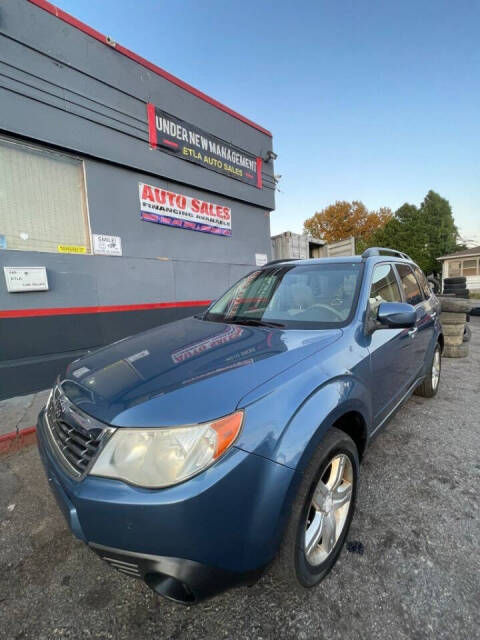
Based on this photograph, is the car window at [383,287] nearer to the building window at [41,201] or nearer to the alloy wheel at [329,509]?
the alloy wheel at [329,509]

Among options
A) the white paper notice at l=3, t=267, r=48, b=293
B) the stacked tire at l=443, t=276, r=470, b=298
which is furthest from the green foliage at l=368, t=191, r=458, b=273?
the white paper notice at l=3, t=267, r=48, b=293

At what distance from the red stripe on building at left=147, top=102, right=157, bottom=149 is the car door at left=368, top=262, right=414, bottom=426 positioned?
4.57 metres

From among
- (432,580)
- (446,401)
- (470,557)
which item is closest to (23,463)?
(432,580)

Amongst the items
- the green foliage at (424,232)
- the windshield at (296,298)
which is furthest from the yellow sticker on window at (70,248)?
the green foliage at (424,232)

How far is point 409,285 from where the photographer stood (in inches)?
128

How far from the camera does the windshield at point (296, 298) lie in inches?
84.4

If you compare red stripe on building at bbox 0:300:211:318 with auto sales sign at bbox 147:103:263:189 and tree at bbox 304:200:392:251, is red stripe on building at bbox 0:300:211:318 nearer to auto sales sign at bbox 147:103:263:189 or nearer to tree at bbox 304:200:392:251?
auto sales sign at bbox 147:103:263:189

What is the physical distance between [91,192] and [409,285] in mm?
4569

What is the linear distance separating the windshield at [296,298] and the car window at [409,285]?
0.94 m

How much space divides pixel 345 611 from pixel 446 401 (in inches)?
123

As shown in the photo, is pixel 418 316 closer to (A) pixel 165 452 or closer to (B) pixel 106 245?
(A) pixel 165 452

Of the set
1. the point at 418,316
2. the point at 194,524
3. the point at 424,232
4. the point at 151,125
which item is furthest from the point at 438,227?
the point at 194,524

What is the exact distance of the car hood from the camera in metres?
1.23

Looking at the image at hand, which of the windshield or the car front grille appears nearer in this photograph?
the car front grille
